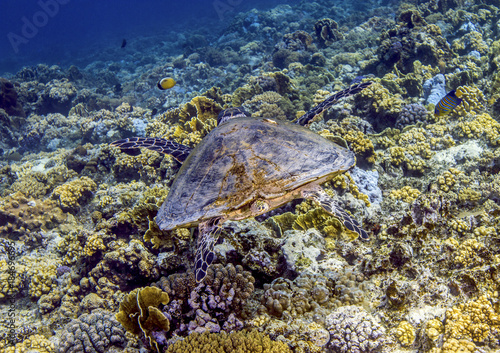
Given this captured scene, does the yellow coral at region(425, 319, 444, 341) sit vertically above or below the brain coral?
above

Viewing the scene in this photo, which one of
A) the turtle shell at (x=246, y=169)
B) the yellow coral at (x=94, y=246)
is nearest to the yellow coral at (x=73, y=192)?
the yellow coral at (x=94, y=246)

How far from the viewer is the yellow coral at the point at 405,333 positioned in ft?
6.93

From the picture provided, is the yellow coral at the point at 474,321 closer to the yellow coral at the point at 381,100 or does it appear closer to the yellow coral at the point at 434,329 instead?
the yellow coral at the point at 434,329

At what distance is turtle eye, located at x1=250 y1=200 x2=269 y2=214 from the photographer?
271 cm

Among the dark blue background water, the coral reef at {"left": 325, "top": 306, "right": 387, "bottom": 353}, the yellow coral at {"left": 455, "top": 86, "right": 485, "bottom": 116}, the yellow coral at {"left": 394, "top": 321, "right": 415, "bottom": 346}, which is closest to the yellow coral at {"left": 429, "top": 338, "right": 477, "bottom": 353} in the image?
the yellow coral at {"left": 394, "top": 321, "right": 415, "bottom": 346}

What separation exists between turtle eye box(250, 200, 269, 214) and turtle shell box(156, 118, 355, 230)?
0.15ft

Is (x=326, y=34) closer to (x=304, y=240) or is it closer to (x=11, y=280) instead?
(x=304, y=240)

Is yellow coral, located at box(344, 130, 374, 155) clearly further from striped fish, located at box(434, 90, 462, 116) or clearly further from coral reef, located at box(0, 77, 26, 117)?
coral reef, located at box(0, 77, 26, 117)

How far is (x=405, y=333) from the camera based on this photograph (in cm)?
214

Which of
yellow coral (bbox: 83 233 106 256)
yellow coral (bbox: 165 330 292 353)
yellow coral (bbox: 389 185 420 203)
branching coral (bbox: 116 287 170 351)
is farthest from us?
yellow coral (bbox: 83 233 106 256)

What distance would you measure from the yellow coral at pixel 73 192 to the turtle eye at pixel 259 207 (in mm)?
5674

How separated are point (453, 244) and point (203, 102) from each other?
6.14 m

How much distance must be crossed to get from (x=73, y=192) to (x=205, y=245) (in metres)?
5.44

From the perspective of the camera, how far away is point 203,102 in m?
6.83
